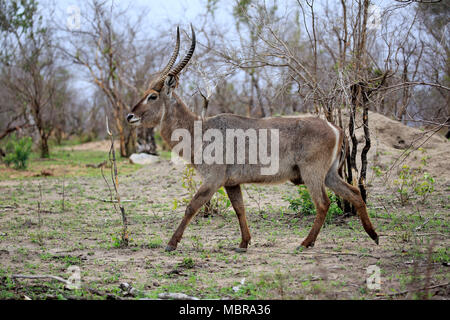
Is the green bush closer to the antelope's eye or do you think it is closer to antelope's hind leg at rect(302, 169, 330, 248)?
the antelope's eye

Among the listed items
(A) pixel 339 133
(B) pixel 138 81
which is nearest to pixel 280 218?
(A) pixel 339 133

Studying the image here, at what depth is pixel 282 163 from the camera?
5.45 meters

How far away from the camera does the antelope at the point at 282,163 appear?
5348 mm

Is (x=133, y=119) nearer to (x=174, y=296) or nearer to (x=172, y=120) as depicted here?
(x=172, y=120)

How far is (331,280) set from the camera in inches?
162

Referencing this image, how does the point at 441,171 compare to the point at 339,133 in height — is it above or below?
below

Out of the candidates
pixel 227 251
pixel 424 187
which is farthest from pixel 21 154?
pixel 424 187

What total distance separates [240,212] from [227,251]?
51 centimetres

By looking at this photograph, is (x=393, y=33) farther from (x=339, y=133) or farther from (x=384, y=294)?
(x=384, y=294)

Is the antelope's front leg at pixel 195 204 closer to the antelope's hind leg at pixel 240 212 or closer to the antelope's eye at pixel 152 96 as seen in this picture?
the antelope's hind leg at pixel 240 212

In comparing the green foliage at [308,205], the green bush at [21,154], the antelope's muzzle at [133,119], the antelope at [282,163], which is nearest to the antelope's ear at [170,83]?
the antelope at [282,163]

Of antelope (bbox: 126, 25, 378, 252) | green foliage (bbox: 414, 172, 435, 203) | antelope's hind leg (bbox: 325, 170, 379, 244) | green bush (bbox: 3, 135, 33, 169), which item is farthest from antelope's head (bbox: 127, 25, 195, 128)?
green bush (bbox: 3, 135, 33, 169)

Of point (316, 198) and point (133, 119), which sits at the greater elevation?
point (133, 119)
